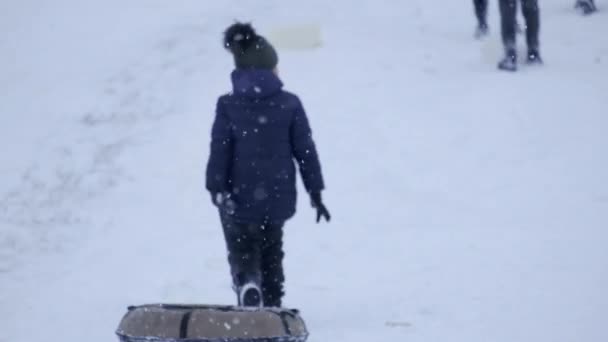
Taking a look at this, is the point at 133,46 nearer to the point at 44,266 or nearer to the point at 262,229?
the point at 44,266

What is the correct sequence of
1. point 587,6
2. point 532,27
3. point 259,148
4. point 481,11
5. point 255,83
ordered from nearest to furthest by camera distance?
point 255,83 → point 259,148 → point 532,27 → point 481,11 → point 587,6

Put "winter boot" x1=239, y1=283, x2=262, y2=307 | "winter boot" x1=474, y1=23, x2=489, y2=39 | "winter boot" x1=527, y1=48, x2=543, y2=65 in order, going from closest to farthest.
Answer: "winter boot" x1=239, y1=283, x2=262, y2=307 < "winter boot" x1=527, y1=48, x2=543, y2=65 < "winter boot" x1=474, y1=23, x2=489, y2=39

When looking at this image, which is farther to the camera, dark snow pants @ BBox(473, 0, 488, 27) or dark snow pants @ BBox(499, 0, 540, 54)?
→ dark snow pants @ BBox(473, 0, 488, 27)

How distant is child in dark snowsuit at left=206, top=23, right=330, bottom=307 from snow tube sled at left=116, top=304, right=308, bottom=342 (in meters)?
0.69

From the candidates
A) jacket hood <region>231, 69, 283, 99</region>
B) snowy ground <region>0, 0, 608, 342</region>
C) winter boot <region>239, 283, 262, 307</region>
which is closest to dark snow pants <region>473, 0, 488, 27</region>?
snowy ground <region>0, 0, 608, 342</region>

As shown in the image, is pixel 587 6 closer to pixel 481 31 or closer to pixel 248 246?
pixel 481 31

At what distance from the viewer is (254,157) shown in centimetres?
476

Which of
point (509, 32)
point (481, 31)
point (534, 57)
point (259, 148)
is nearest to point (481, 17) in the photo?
point (481, 31)

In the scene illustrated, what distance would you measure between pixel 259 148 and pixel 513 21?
578 cm

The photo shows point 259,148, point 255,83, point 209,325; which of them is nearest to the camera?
point 209,325

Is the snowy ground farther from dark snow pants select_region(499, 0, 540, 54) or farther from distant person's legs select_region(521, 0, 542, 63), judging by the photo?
dark snow pants select_region(499, 0, 540, 54)

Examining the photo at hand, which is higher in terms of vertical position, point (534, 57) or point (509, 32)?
point (509, 32)

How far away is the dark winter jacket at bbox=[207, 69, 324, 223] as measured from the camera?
4.69 meters

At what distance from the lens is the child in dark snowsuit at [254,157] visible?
4.68m
